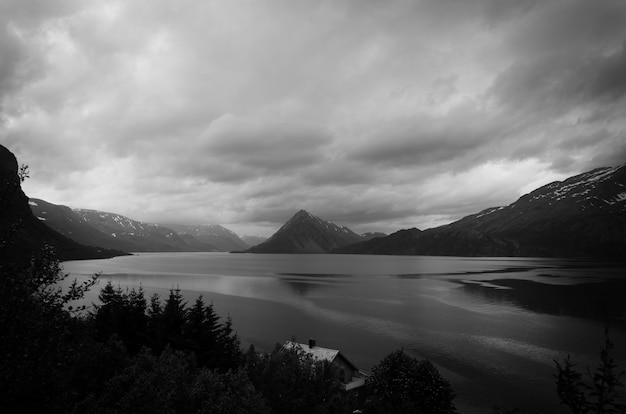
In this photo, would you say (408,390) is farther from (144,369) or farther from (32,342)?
(32,342)

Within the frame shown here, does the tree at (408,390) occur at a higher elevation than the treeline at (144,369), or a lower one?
lower

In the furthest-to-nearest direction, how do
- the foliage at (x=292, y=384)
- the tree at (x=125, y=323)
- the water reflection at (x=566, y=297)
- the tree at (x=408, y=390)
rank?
the water reflection at (x=566, y=297) → the tree at (x=125, y=323) → the tree at (x=408, y=390) → the foliage at (x=292, y=384)

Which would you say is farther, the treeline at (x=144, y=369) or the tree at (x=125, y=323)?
the tree at (x=125, y=323)

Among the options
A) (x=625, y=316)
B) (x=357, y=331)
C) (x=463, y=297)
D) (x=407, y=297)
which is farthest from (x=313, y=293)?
(x=625, y=316)

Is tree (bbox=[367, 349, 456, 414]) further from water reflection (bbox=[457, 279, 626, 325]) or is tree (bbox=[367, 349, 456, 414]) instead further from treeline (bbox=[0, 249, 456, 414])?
water reflection (bbox=[457, 279, 626, 325])

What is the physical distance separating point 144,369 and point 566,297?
15941 cm

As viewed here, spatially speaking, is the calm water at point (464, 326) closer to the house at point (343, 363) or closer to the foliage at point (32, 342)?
the house at point (343, 363)

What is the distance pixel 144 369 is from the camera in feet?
91.5

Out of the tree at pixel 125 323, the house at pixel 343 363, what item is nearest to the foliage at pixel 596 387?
the house at pixel 343 363

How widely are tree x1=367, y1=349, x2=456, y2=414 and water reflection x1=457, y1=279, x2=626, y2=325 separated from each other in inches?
3449

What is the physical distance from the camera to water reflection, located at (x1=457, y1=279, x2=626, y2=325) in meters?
114

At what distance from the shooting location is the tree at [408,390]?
42.4 meters

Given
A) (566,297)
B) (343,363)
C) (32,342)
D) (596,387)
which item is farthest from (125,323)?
(566,297)

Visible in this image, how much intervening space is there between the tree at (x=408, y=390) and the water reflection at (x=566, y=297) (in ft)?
287
